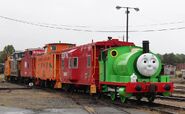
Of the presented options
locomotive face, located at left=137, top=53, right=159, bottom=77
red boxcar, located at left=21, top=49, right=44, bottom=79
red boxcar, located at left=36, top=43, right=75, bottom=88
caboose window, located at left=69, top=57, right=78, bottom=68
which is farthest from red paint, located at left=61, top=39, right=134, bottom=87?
red boxcar, located at left=21, top=49, right=44, bottom=79

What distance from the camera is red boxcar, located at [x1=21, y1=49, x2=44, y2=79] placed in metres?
38.2

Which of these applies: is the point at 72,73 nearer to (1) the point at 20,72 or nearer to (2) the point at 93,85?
(2) the point at 93,85

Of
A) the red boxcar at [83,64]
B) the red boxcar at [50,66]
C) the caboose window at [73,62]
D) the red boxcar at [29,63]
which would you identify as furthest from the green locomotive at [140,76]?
the red boxcar at [29,63]

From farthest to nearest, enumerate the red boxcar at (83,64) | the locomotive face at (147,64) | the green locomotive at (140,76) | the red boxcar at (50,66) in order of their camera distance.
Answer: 1. the red boxcar at (50,66)
2. the red boxcar at (83,64)
3. the locomotive face at (147,64)
4. the green locomotive at (140,76)

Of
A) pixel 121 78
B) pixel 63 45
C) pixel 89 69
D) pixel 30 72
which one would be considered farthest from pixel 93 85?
pixel 30 72

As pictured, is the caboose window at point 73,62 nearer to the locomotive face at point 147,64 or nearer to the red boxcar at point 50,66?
the red boxcar at point 50,66

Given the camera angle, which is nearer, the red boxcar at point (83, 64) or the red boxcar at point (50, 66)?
the red boxcar at point (83, 64)

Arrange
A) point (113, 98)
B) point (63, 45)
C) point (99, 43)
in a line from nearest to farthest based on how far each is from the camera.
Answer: point (113, 98)
point (99, 43)
point (63, 45)

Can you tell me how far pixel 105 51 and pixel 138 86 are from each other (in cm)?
298

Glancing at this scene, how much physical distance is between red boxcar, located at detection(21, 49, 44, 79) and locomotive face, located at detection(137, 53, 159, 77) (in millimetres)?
20184

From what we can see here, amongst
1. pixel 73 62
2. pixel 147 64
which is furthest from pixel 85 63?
A: pixel 147 64

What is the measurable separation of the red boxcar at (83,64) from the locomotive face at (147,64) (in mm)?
3715

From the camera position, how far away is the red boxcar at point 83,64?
69.6ft

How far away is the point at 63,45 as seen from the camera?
33500mm
